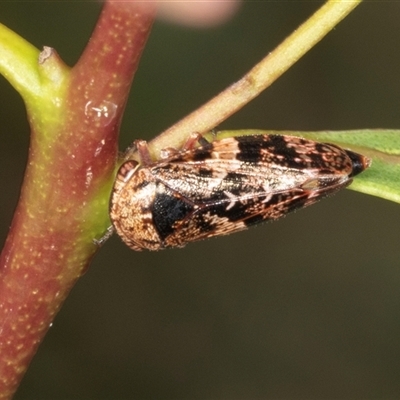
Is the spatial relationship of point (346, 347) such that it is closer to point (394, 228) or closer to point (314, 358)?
point (314, 358)

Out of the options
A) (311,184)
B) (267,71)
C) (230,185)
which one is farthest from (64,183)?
(311,184)

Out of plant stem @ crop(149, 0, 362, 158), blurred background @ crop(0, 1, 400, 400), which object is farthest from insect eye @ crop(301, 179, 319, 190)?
blurred background @ crop(0, 1, 400, 400)

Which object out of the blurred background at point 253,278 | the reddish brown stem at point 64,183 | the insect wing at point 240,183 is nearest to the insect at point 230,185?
the insect wing at point 240,183

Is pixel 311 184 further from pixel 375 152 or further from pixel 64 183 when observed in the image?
pixel 64 183

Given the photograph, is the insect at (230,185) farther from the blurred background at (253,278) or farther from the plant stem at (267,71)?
the blurred background at (253,278)

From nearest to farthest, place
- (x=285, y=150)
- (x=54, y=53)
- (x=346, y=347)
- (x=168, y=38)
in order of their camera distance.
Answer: (x=54, y=53), (x=285, y=150), (x=168, y=38), (x=346, y=347)

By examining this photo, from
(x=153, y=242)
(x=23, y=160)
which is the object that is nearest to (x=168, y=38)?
(x=23, y=160)

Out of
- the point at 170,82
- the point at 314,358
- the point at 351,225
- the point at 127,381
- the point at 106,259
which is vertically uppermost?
the point at 170,82

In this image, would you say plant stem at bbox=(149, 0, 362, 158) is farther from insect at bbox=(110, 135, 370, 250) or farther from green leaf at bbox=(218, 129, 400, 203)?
insect at bbox=(110, 135, 370, 250)
